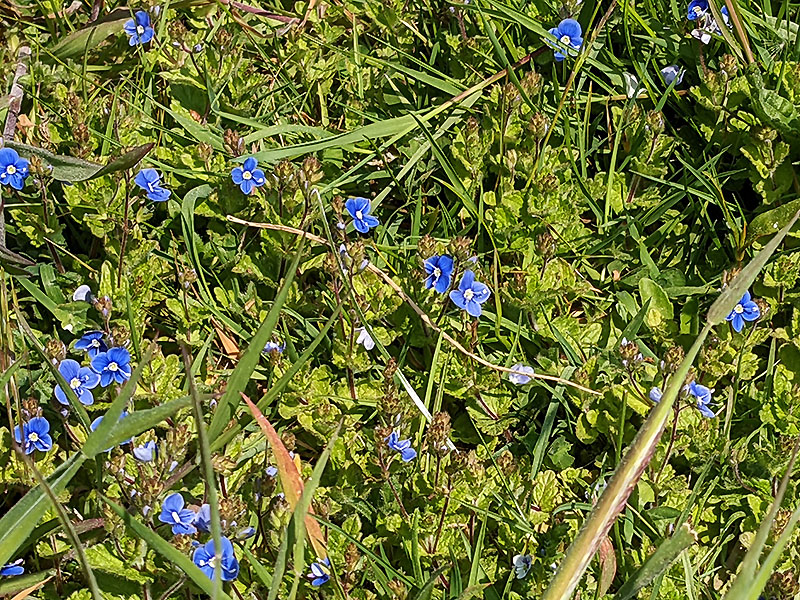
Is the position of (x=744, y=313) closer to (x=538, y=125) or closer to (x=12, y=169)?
(x=538, y=125)

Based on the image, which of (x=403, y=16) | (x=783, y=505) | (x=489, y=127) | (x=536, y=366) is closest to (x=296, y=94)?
(x=403, y=16)

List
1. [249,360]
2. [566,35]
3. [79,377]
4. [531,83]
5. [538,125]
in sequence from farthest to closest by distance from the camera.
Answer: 1. [566,35]
2. [531,83]
3. [538,125]
4. [79,377]
5. [249,360]

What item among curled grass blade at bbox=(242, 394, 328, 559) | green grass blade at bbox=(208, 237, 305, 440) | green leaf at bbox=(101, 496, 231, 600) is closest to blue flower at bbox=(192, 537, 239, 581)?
curled grass blade at bbox=(242, 394, 328, 559)

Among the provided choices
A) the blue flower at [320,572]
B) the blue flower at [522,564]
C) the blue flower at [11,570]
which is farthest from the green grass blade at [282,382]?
the blue flower at [522,564]

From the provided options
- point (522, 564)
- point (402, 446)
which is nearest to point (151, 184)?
point (402, 446)

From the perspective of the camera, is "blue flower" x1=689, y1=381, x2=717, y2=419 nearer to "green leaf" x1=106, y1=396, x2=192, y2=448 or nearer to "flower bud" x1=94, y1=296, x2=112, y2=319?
"green leaf" x1=106, y1=396, x2=192, y2=448

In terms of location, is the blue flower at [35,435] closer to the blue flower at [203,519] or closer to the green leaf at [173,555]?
the blue flower at [203,519]

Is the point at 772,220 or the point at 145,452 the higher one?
the point at 772,220
